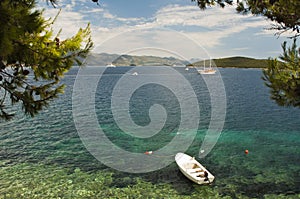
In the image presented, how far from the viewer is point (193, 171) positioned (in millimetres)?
17297

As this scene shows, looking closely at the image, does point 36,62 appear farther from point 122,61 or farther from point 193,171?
point 122,61

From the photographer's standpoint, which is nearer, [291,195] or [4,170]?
[291,195]

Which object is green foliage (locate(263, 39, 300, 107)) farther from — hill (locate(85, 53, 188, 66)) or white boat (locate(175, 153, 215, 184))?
white boat (locate(175, 153, 215, 184))

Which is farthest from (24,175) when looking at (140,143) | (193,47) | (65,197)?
(193,47)

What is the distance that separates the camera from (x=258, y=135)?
27391 millimetres

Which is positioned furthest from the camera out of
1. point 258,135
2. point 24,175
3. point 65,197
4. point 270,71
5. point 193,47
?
point 258,135

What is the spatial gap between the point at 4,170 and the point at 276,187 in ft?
62.0

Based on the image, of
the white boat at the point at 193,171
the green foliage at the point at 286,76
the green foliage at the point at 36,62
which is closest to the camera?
the green foliage at the point at 36,62

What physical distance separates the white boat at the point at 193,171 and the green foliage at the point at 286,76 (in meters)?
10.5

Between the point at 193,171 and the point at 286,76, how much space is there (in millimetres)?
11739

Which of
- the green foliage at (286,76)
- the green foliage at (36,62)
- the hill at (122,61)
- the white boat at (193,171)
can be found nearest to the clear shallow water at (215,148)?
the white boat at (193,171)

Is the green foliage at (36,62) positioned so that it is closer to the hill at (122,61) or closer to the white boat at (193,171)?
the hill at (122,61)

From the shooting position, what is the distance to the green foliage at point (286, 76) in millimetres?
6926

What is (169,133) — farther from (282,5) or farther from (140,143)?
(282,5)
